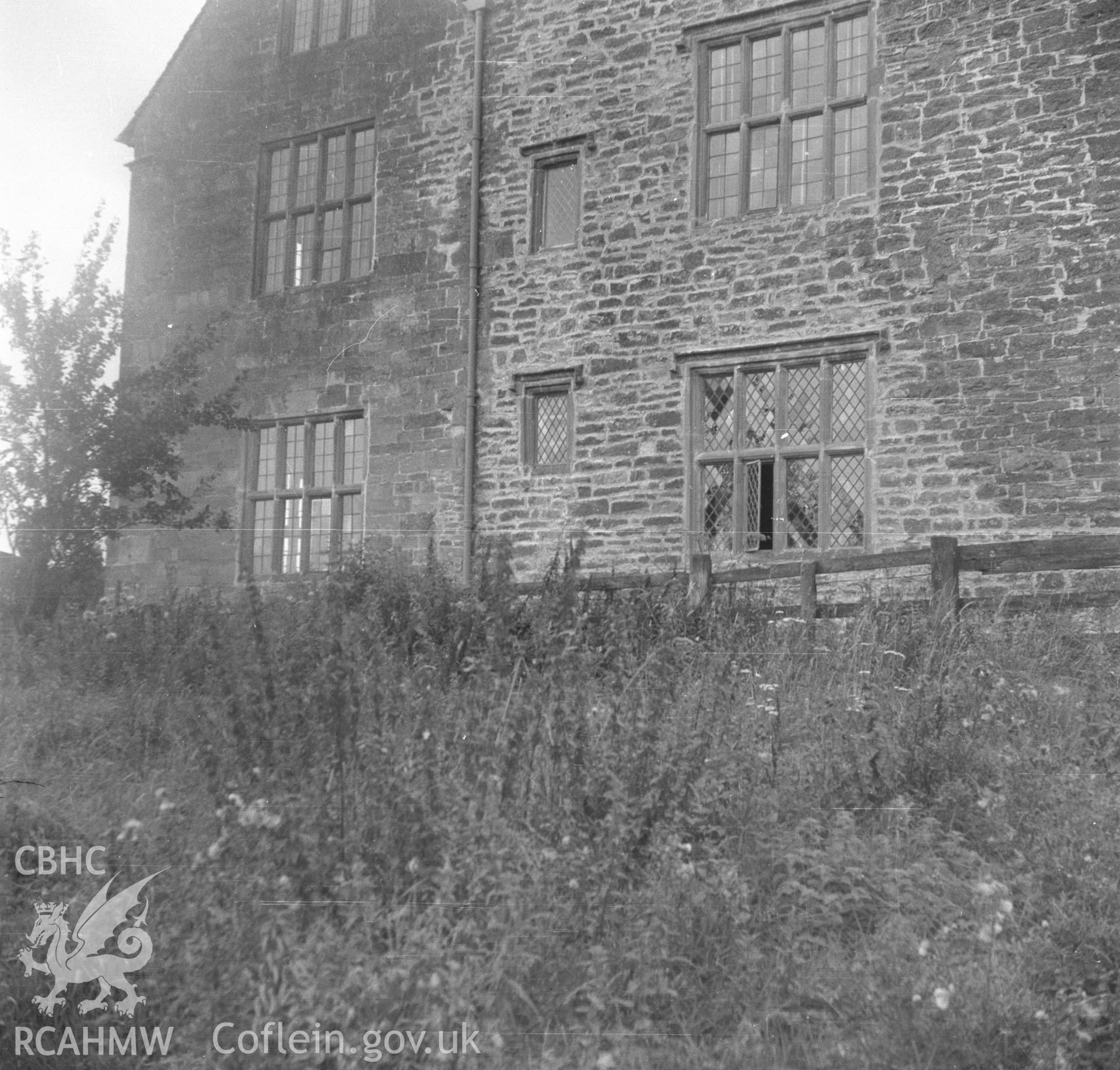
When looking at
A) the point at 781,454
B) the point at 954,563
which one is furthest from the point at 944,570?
the point at 781,454

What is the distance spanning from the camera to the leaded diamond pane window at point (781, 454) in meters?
10.8

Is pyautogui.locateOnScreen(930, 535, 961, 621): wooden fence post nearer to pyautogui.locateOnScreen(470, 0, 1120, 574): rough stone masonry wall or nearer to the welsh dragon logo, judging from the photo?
pyautogui.locateOnScreen(470, 0, 1120, 574): rough stone masonry wall

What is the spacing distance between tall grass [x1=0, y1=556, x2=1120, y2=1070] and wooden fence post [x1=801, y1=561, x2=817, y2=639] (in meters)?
2.00

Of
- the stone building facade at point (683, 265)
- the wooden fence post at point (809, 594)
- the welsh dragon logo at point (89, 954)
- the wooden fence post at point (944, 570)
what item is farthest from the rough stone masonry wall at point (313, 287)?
the wooden fence post at point (944, 570)

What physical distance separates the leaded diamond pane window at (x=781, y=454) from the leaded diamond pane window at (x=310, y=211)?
3.81 metres

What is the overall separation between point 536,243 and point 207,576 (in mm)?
6607

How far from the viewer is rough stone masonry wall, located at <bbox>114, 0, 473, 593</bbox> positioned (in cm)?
641

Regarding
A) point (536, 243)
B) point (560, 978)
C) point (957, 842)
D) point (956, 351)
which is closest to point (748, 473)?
point (956, 351)

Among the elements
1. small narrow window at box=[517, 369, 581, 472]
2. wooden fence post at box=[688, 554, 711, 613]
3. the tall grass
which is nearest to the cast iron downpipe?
small narrow window at box=[517, 369, 581, 472]

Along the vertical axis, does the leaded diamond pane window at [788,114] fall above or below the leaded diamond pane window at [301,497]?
above

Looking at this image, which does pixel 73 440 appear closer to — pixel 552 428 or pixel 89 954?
pixel 89 954

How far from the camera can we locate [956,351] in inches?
412

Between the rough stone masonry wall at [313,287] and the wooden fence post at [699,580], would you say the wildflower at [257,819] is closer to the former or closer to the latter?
the rough stone masonry wall at [313,287]

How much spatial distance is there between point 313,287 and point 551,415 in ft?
11.8
